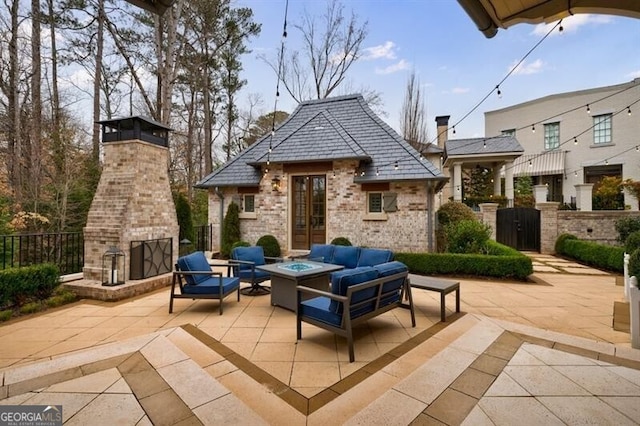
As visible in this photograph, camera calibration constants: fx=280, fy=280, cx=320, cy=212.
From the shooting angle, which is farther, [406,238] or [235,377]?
[406,238]

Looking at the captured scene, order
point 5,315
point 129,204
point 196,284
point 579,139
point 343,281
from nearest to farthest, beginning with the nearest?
point 343,281, point 5,315, point 196,284, point 129,204, point 579,139

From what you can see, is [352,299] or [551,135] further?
[551,135]

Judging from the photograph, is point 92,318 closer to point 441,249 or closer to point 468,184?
point 441,249

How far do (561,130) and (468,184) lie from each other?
24.0 feet

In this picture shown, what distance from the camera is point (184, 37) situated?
12.2m

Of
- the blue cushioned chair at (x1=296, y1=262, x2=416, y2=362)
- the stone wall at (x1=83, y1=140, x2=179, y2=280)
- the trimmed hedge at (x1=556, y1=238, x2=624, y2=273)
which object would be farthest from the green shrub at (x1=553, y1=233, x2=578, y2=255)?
the stone wall at (x1=83, y1=140, x2=179, y2=280)

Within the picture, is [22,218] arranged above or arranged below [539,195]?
below

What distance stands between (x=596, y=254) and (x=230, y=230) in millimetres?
11588

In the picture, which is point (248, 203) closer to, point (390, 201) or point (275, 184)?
point (275, 184)

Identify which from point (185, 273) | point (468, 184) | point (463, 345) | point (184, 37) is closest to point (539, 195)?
point (468, 184)

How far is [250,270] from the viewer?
19.1 ft

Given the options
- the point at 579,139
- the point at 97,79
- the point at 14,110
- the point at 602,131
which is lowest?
the point at 14,110

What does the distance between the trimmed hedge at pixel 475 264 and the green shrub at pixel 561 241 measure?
4.68m

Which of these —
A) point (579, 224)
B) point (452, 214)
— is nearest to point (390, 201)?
Answer: point (452, 214)
